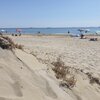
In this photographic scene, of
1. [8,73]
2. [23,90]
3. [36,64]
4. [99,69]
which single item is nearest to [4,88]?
[23,90]

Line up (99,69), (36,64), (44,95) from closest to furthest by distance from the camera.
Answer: (44,95), (36,64), (99,69)

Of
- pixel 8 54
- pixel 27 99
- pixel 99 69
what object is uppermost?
pixel 8 54

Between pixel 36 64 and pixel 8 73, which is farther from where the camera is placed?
pixel 36 64

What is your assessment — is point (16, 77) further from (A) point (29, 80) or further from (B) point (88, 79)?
(B) point (88, 79)

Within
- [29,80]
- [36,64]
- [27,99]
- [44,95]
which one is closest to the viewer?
[27,99]

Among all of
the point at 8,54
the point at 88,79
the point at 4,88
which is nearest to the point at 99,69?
the point at 88,79

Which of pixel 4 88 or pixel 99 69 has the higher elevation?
pixel 4 88

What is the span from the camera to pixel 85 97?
6.11 m

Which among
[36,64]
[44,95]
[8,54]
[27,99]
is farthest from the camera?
[36,64]

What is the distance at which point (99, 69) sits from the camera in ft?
31.2

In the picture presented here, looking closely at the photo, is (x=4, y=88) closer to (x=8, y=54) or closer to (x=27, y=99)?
(x=27, y=99)

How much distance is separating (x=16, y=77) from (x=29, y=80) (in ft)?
1.03

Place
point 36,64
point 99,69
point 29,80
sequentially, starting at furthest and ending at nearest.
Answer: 1. point 99,69
2. point 36,64
3. point 29,80

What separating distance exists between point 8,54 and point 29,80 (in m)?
1.27
